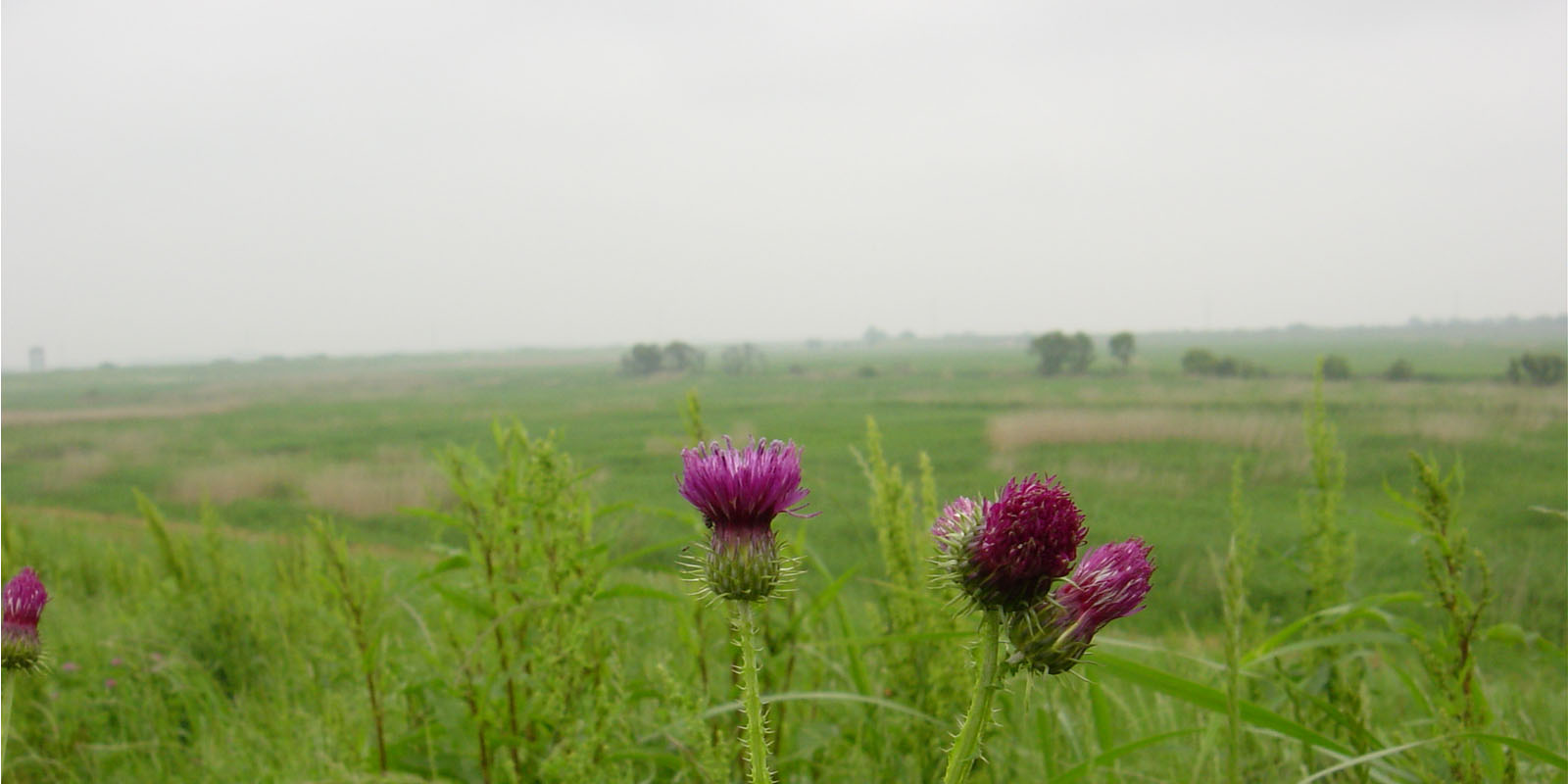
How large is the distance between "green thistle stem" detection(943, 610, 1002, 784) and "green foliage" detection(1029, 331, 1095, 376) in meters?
82.6

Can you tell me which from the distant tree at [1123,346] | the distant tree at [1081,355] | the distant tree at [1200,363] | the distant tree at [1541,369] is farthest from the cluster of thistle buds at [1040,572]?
the distant tree at [1123,346]

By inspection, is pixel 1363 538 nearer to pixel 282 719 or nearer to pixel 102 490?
pixel 282 719

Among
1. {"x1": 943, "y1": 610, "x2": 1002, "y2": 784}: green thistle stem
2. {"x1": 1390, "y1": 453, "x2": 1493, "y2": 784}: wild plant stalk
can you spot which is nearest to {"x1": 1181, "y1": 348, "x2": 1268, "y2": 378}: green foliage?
{"x1": 1390, "y1": 453, "x2": 1493, "y2": 784}: wild plant stalk

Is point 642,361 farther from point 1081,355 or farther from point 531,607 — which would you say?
point 531,607

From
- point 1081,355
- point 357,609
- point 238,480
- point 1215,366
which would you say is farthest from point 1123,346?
point 357,609

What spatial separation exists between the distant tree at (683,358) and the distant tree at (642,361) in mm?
3698

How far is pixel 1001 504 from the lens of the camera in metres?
1.01

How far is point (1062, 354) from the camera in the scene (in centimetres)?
8100

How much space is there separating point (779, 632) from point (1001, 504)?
73.6 inches

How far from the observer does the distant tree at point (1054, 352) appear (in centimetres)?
8100

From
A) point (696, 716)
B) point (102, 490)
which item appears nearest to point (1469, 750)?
point (696, 716)

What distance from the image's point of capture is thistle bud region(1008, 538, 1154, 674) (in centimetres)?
92

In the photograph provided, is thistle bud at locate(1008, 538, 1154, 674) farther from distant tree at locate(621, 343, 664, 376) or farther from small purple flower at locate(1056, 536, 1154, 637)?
distant tree at locate(621, 343, 664, 376)

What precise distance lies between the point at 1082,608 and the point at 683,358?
102 m
